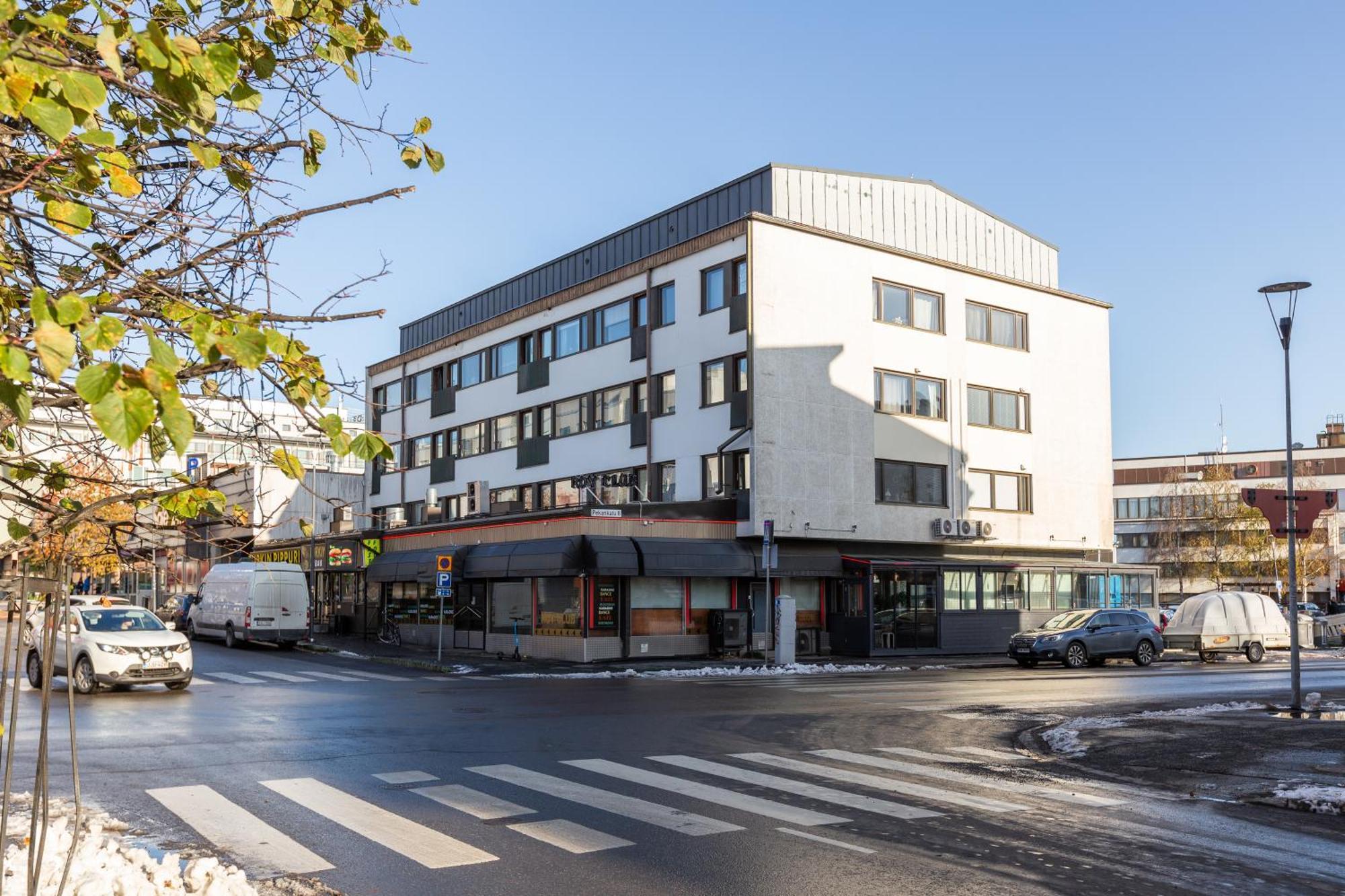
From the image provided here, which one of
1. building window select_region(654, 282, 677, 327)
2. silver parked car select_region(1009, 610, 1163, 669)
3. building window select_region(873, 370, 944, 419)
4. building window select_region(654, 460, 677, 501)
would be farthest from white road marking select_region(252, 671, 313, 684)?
building window select_region(873, 370, 944, 419)

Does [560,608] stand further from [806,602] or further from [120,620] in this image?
[120,620]

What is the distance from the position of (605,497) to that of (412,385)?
18560mm

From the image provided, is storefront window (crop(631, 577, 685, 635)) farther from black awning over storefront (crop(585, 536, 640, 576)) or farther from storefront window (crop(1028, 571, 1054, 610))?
storefront window (crop(1028, 571, 1054, 610))

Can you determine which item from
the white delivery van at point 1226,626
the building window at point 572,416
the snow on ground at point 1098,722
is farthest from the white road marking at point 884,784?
the building window at point 572,416

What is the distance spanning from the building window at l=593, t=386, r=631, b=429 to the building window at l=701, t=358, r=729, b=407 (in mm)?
4130

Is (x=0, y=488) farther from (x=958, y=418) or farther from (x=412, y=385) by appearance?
(x=412, y=385)

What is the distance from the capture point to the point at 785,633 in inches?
1276

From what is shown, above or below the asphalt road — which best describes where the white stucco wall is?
above

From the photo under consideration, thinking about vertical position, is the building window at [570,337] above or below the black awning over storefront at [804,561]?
above

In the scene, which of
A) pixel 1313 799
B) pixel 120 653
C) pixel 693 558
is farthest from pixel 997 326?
pixel 1313 799

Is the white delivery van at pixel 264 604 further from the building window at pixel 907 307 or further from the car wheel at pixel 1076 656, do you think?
the car wheel at pixel 1076 656

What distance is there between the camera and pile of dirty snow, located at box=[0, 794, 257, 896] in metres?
6.48

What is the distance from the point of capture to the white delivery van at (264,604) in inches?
1511

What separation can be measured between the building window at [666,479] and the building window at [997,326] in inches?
476
